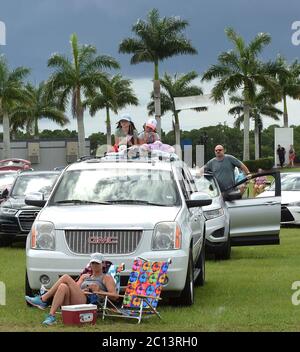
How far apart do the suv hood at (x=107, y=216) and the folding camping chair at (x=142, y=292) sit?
0.63 meters

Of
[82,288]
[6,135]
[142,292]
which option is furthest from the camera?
[6,135]

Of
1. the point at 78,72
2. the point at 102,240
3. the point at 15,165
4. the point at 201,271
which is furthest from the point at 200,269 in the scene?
the point at 78,72

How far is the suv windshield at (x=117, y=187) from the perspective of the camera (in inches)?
430

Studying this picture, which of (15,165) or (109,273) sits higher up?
(109,273)

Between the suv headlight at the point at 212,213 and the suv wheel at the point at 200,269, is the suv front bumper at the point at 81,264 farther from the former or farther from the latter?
the suv headlight at the point at 212,213

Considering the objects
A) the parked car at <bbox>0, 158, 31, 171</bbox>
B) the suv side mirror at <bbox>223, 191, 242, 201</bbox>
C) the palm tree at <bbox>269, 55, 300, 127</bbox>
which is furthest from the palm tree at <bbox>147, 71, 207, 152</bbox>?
the suv side mirror at <bbox>223, 191, 242, 201</bbox>

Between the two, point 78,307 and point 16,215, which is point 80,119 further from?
point 78,307

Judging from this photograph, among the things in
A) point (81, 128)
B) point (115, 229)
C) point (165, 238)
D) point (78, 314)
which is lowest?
point (78, 314)

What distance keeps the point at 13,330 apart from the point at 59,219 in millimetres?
1821

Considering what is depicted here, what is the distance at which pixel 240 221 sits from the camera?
52.6 ft

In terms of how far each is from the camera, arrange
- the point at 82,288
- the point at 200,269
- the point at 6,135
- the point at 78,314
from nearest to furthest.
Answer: the point at 78,314
the point at 82,288
the point at 200,269
the point at 6,135

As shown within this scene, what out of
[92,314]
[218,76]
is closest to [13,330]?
[92,314]

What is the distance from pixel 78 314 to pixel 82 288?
61 centimetres

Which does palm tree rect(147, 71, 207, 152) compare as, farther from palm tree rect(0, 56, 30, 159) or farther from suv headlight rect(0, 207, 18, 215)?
suv headlight rect(0, 207, 18, 215)
